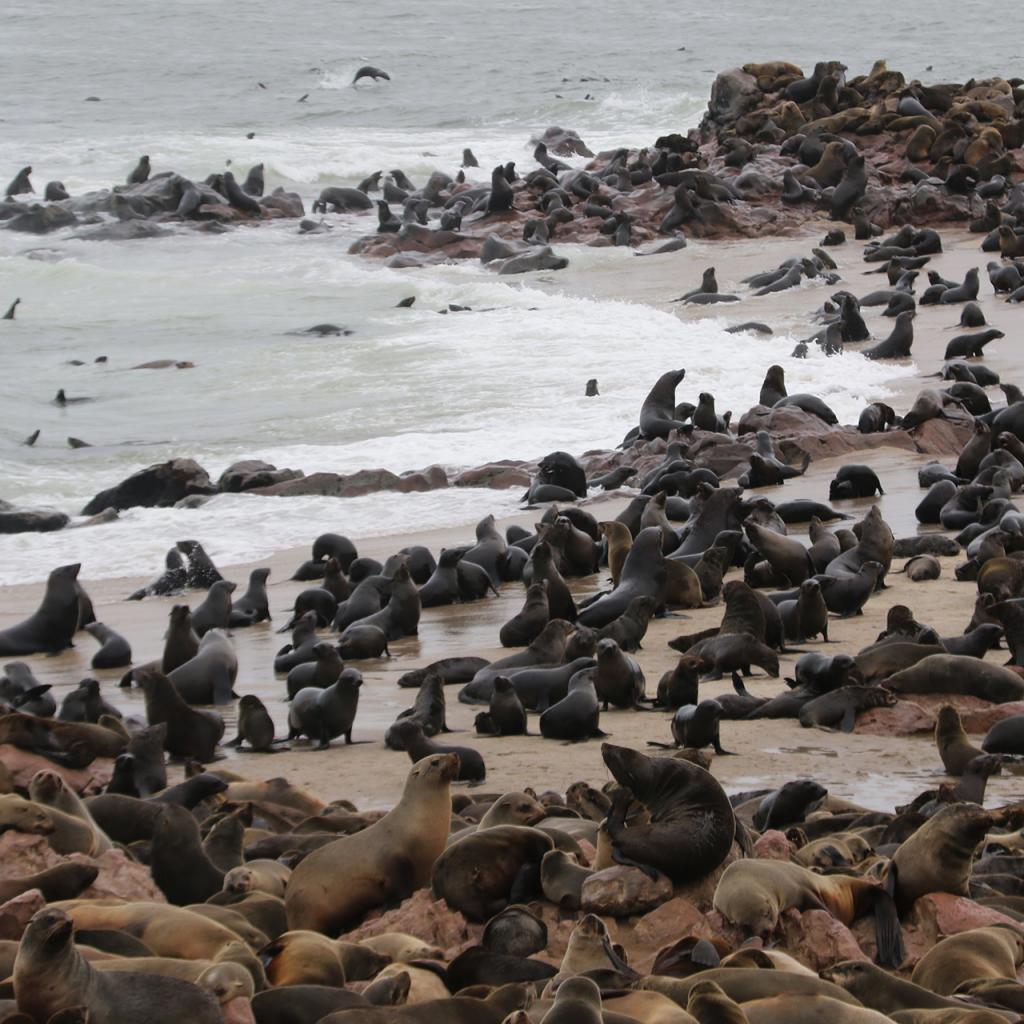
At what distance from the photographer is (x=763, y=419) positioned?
14.5m

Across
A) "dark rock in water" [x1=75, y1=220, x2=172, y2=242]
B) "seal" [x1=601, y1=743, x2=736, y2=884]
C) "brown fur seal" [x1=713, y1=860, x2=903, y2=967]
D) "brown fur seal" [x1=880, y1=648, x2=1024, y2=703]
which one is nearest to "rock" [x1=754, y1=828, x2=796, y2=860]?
"seal" [x1=601, y1=743, x2=736, y2=884]

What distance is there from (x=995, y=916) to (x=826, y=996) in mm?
991

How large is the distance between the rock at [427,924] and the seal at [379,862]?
0.35 ft

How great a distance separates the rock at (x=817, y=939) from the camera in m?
4.23

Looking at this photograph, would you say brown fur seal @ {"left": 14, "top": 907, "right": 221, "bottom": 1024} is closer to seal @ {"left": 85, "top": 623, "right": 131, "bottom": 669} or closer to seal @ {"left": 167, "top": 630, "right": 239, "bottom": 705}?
seal @ {"left": 167, "top": 630, "right": 239, "bottom": 705}

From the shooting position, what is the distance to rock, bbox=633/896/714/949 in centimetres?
445

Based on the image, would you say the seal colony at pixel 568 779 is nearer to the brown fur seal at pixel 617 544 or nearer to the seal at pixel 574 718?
the seal at pixel 574 718

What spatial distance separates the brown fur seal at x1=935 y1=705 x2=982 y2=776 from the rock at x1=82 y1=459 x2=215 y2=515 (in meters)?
9.36

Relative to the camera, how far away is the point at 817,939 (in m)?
4.27

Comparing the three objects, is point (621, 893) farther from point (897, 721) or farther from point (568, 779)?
point (897, 721)

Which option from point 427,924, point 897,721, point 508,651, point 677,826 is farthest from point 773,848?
point 508,651

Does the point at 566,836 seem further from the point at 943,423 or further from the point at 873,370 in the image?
the point at 873,370

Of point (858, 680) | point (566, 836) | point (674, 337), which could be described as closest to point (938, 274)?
point (674, 337)

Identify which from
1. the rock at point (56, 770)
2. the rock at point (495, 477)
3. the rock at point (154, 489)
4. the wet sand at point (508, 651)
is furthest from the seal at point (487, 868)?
the rock at point (154, 489)
